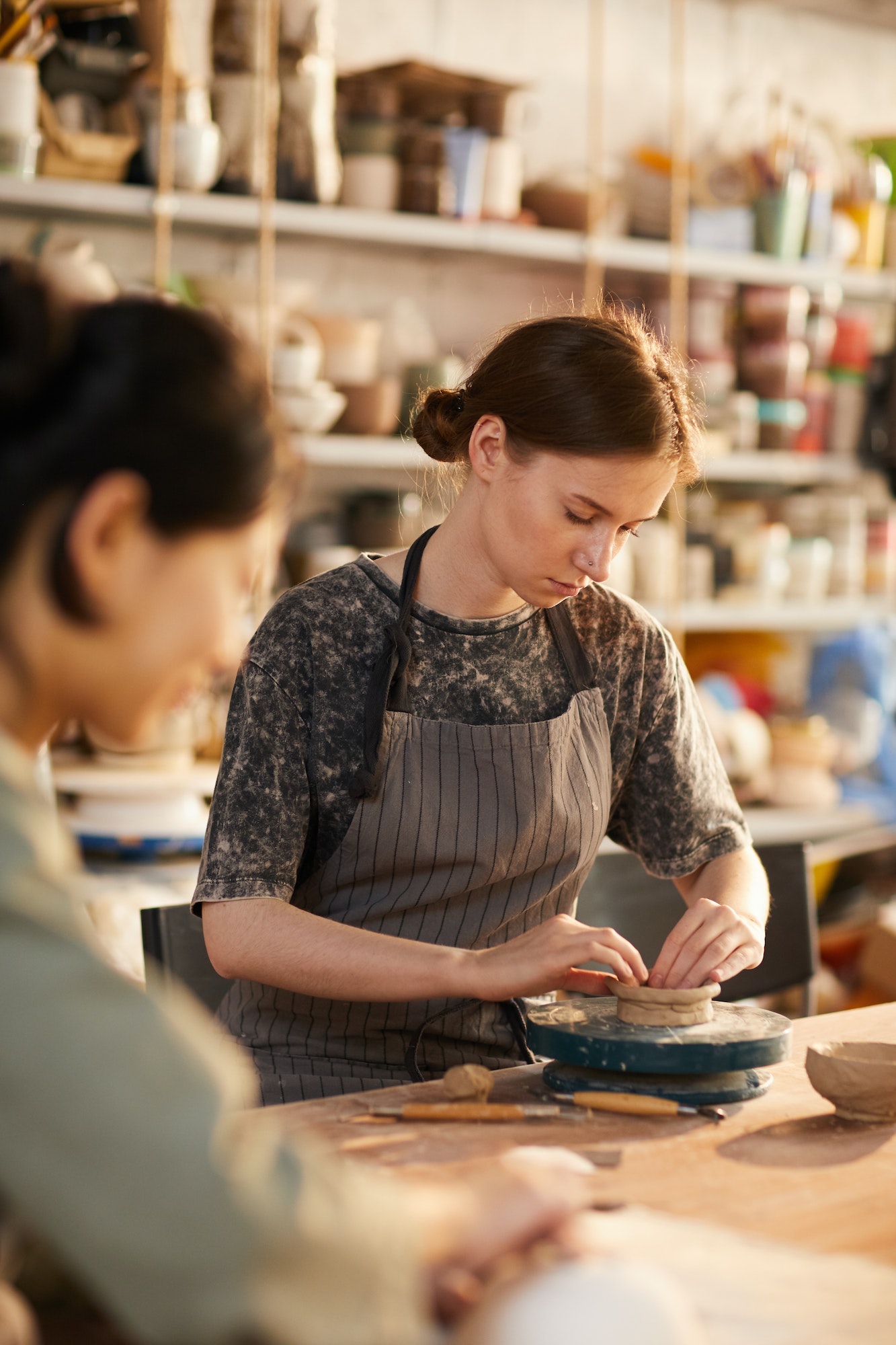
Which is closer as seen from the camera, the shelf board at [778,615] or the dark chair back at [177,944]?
the dark chair back at [177,944]

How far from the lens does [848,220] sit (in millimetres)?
3926

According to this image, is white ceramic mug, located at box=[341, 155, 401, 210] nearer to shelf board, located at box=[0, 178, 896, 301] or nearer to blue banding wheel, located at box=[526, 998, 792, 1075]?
shelf board, located at box=[0, 178, 896, 301]

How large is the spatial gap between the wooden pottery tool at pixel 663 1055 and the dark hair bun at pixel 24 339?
800 millimetres

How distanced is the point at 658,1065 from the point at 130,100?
2343mm

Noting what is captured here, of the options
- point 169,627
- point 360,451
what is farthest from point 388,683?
point 360,451

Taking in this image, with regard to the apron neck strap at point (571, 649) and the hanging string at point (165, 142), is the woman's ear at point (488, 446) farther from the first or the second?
the hanging string at point (165, 142)

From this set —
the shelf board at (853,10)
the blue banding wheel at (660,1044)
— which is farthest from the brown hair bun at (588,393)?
the shelf board at (853,10)

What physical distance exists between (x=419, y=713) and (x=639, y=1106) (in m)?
0.57

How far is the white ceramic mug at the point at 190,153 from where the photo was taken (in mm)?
2879


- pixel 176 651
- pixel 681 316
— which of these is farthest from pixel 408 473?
pixel 176 651

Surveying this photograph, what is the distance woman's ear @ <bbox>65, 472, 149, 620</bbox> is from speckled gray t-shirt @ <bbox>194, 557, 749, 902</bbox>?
77cm

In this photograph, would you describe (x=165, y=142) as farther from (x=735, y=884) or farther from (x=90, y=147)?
(x=735, y=884)

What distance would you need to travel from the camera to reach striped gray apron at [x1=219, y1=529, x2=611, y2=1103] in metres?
1.61

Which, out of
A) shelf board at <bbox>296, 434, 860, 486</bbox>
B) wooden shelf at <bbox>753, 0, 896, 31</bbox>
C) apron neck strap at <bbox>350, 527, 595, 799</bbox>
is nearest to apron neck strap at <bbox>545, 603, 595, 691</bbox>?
apron neck strap at <bbox>350, 527, 595, 799</bbox>
